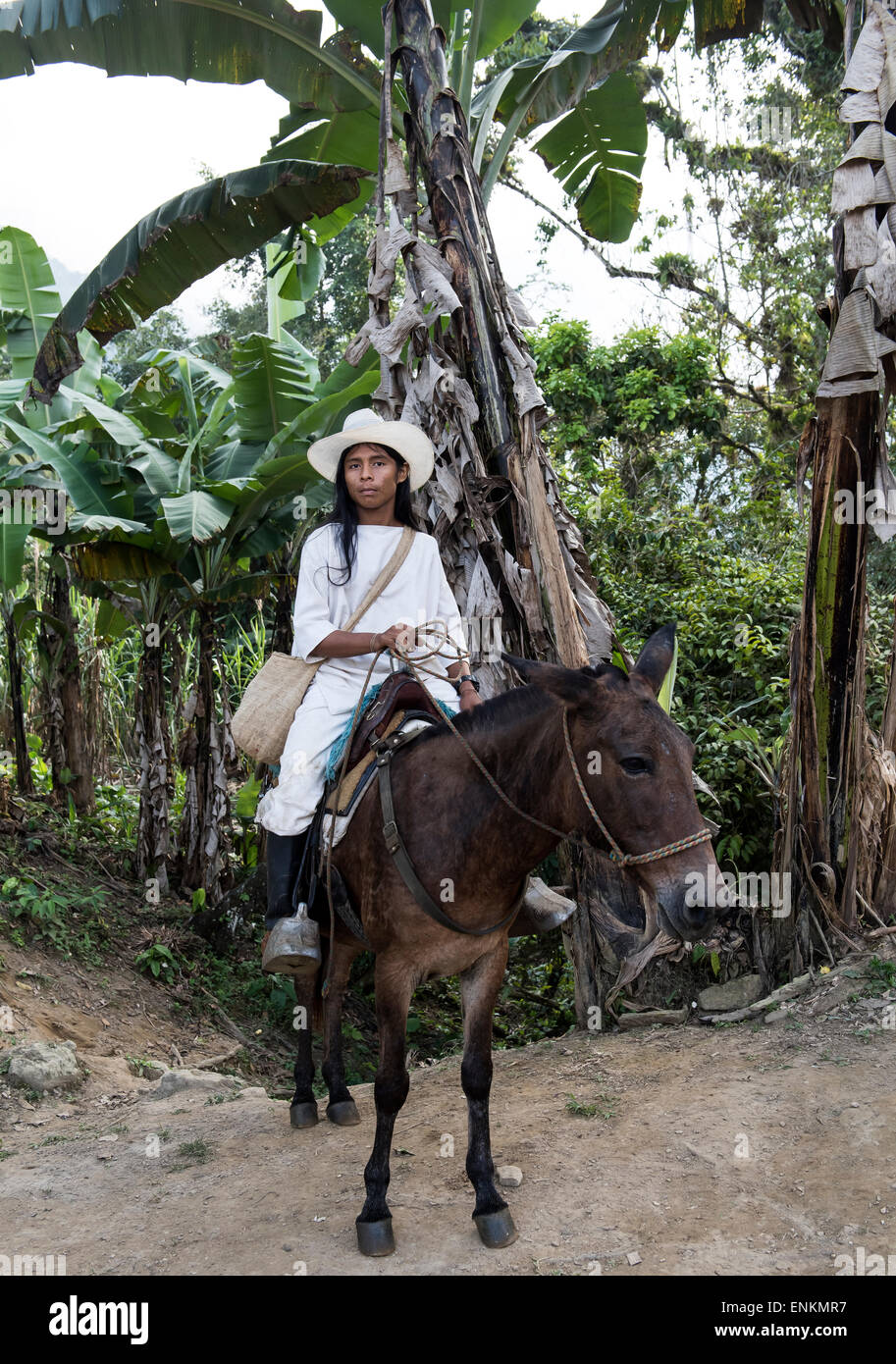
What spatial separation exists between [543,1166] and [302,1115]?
1218 mm

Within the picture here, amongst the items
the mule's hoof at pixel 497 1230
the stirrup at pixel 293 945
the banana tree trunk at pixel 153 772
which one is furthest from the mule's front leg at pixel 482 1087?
the banana tree trunk at pixel 153 772

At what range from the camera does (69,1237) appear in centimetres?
376

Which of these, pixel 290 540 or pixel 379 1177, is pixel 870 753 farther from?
pixel 290 540

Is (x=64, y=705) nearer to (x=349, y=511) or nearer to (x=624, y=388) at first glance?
(x=349, y=511)

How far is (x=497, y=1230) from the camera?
135 inches

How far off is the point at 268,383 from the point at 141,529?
4.79ft

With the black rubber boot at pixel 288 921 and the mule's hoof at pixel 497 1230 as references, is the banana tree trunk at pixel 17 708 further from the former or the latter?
the mule's hoof at pixel 497 1230

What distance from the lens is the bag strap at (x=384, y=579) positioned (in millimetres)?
4184

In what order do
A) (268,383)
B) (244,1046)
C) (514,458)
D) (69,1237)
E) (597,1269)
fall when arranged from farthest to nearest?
(268,383)
(244,1046)
(514,458)
(69,1237)
(597,1269)

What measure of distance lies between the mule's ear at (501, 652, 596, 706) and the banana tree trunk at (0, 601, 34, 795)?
688 centimetres

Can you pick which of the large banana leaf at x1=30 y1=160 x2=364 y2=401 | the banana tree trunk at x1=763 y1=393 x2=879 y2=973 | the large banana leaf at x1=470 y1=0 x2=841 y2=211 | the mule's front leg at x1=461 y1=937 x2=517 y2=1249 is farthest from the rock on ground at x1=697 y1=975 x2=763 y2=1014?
the large banana leaf at x1=30 y1=160 x2=364 y2=401

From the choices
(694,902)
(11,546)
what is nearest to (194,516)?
(11,546)

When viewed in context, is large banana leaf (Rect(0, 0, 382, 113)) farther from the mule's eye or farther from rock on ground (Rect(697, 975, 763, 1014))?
rock on ground (Rect(697, 975, 763, 1014))

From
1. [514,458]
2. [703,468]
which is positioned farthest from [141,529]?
[703,468]
